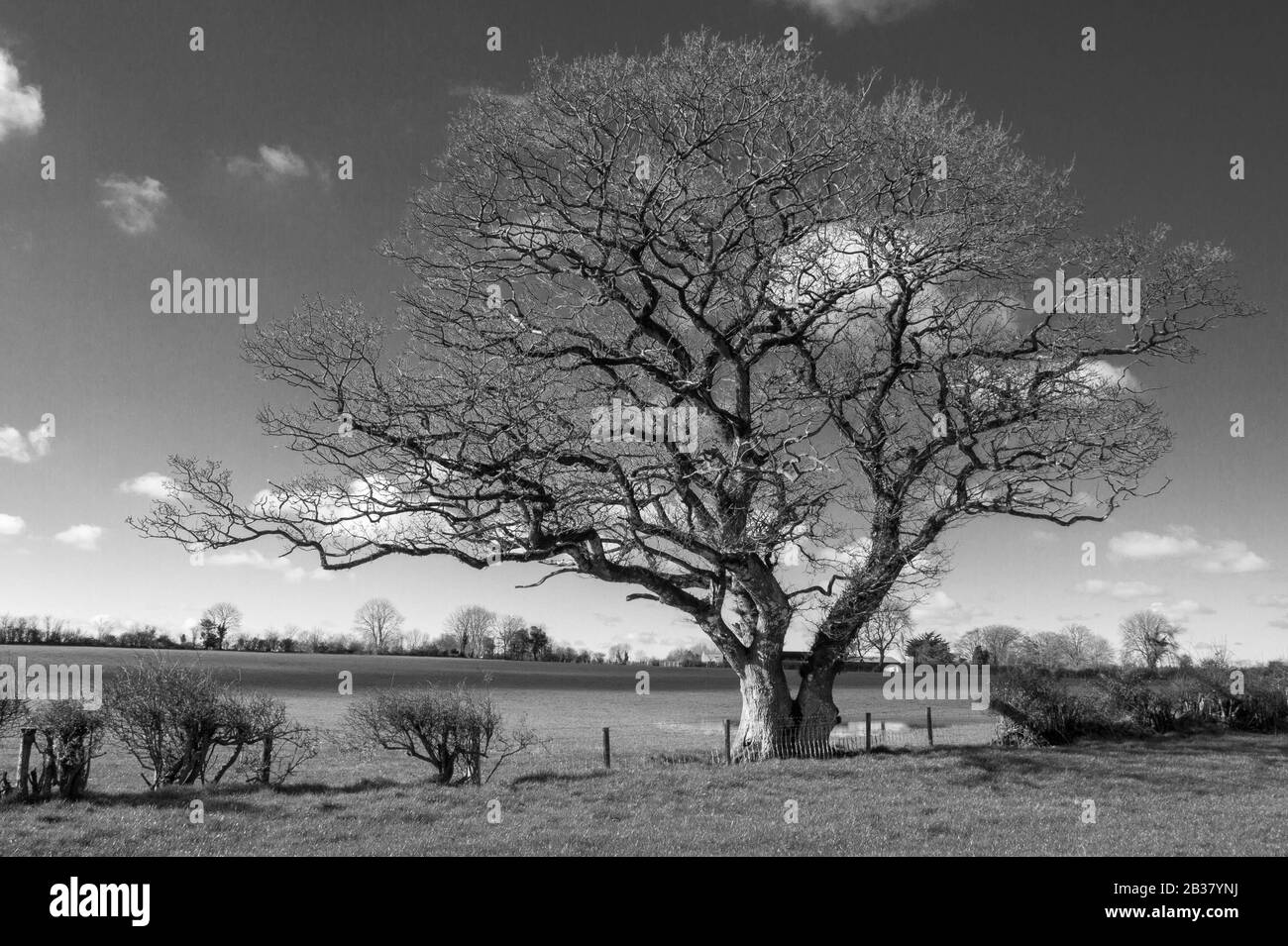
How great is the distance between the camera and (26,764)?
1445 cm

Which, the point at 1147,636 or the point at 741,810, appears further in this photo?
the point at 1147,636

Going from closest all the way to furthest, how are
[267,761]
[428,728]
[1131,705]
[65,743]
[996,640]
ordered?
[65,743]
[267,761]
[428,728]
[1131,705]
[996,640]

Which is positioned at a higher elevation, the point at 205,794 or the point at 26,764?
the point at 26,764

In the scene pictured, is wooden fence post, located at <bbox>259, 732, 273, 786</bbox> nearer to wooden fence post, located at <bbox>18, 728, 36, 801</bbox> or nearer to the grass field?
the grass field

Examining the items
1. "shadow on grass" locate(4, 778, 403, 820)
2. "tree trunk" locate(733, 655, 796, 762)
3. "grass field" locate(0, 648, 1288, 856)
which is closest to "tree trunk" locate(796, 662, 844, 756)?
"tree trunk" locate(733, 655, 796, 762)

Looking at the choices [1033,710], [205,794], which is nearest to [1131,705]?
[1033,710]

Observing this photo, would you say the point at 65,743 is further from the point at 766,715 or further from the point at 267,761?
the point at 766,715

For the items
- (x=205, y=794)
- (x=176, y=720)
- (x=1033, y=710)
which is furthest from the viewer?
(x=1033, y=710)

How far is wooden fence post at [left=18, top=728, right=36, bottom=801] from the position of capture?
1434 cm

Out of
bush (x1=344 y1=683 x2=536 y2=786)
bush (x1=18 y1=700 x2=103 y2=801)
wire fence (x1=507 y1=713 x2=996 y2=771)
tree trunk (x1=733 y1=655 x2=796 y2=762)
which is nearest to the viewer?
bush (x1=18 y1=700 x2=103 y2=801)

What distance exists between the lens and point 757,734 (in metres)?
21.7

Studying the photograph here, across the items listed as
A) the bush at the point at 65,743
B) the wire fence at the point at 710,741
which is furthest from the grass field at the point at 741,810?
the wire fence at the point at 710,741

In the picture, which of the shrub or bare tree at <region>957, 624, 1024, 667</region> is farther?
bare tree at <region>957, 624, 1024, 667</region>
